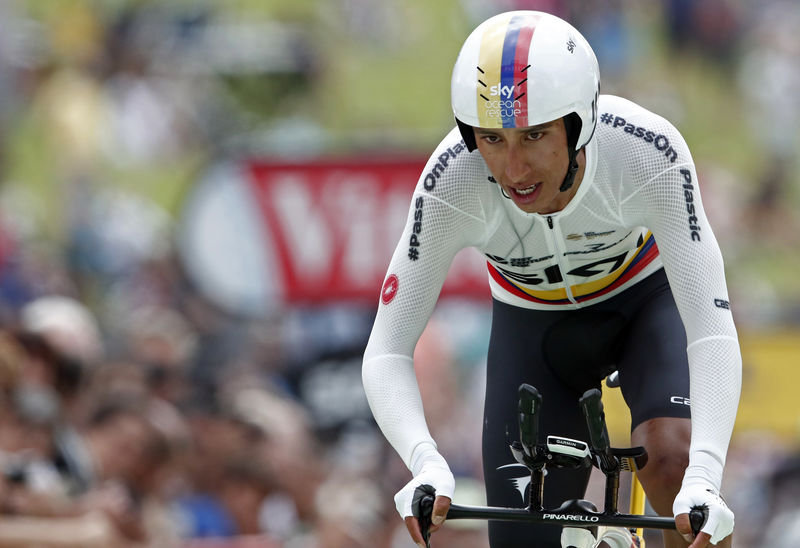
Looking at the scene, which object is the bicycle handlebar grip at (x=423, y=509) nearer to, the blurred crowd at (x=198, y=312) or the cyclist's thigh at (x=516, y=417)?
the cyclist's thigh at (x=516, y=417)

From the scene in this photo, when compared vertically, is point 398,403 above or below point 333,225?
below

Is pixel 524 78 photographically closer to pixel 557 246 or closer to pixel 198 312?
pixel 557 246

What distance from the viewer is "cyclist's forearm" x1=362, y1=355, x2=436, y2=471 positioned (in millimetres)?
4977

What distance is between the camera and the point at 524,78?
471 cm

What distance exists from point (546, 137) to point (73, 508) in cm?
439

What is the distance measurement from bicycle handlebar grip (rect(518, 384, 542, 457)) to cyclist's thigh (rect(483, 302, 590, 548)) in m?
Answer: 1.06

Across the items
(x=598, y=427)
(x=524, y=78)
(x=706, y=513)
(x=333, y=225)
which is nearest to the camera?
(x=598, y=427)

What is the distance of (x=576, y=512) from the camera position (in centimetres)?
446

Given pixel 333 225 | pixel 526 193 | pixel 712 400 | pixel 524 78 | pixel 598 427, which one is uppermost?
pixel 333 225

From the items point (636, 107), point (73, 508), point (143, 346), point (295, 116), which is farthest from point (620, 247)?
point (295, 116)

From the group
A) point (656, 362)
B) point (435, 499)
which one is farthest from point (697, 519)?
point (656, 362)

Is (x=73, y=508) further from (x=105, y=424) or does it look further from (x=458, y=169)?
(x=458, y=169)

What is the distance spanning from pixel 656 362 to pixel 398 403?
1106 millimetres

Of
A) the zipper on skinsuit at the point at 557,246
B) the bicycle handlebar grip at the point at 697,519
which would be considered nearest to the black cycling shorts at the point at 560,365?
the zipper on skinsuit at the point at 557,246
